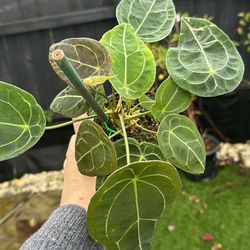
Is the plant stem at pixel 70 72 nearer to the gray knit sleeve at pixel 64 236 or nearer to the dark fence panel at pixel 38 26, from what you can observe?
the gray knit sleeve at pixel 64 236

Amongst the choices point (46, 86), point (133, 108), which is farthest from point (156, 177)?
point (46, 86)

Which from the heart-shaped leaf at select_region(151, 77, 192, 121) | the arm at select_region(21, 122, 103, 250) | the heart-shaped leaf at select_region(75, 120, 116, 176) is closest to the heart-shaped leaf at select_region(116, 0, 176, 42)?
the heart-shaped leaf at select_region(151, 77, 192, 121)

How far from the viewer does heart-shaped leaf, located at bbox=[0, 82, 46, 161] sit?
0.66 m

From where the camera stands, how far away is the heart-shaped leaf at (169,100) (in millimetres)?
770

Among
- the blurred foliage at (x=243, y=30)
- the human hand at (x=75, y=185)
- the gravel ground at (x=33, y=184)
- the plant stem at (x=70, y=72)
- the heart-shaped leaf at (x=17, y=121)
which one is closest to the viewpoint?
the plant stem at (x=70, y=72)

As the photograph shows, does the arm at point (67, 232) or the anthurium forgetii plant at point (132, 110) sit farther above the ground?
the anthurium forgetii plant at point (132, 110)

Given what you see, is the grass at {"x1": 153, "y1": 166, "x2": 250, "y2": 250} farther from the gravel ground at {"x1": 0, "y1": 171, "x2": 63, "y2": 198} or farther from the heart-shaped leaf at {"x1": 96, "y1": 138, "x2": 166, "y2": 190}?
the heart-shaped leaf at {"x1": 96, "y1": 138, "x2": 166, "y2": 190}

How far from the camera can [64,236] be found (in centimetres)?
82

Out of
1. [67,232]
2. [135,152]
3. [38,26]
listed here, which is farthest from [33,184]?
[135,152]

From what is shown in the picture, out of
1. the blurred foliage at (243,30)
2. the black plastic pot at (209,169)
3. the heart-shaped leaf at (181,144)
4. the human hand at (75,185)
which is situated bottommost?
the black plastic pot at (209,169)

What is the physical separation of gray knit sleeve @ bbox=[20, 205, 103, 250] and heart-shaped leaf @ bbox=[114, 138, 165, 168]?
0.18 meters

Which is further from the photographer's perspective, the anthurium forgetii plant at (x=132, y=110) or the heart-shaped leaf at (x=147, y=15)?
the heart-shaped leaf at (x=147, y=15)

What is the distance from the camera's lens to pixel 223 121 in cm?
263

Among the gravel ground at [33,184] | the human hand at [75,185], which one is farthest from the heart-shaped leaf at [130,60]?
the gravel ground at [33,184]
